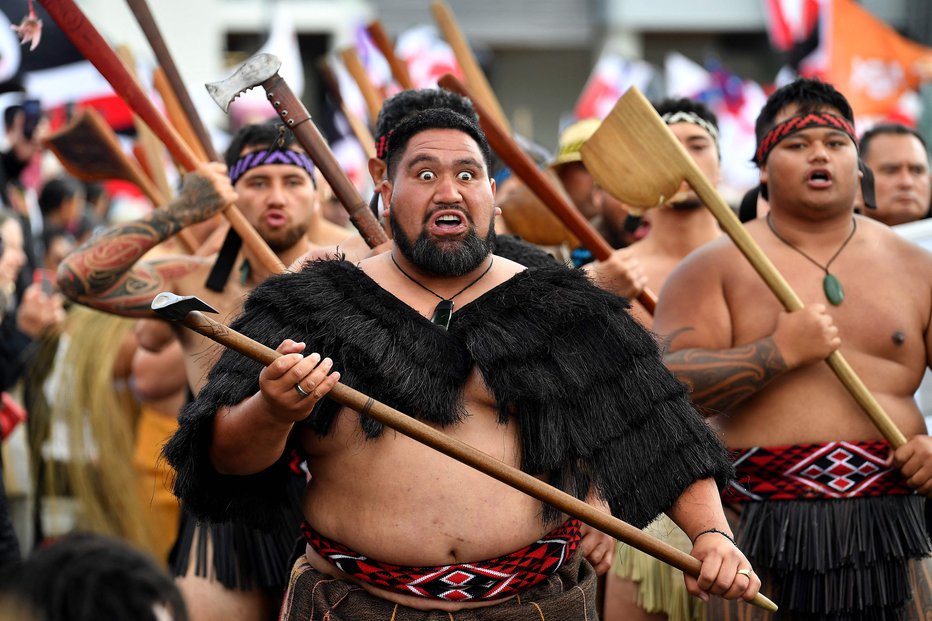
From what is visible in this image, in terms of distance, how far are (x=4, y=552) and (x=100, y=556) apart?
3.14 m

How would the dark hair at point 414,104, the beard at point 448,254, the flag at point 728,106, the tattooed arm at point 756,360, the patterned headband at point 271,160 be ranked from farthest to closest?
1. the flag at point 728,106
2. the patterned headband at point 271,160
3. the tattooed arm at point 756,360
4. the dark hair at point 414,104
5. the beard at point 448,254

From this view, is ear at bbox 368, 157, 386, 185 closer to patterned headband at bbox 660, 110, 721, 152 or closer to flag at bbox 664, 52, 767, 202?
patterned headband at bbox 660, 110, 721, 152

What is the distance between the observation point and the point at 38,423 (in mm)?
7957

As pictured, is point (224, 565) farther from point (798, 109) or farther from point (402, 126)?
point (798, 109)

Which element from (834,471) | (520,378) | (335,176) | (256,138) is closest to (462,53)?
(256,138)

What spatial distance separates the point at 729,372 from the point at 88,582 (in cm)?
264

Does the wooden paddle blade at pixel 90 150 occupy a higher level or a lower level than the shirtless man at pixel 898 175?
higher

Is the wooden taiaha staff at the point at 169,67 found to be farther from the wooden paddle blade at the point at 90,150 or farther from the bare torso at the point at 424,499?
the bare torso at the point at 424,499

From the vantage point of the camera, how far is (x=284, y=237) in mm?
5160

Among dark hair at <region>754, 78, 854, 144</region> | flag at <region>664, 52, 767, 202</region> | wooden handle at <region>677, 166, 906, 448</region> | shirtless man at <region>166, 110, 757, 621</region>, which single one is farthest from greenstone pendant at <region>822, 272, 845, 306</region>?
flag at <region>664, 52, 767, 202</region>

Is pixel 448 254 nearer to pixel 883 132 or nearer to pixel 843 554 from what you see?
pixel 843 554

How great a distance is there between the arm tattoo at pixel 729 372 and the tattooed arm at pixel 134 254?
179 cm

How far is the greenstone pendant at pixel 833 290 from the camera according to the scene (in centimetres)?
437

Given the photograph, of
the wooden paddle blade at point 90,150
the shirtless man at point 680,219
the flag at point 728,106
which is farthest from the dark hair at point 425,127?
the flag at point 728,106
